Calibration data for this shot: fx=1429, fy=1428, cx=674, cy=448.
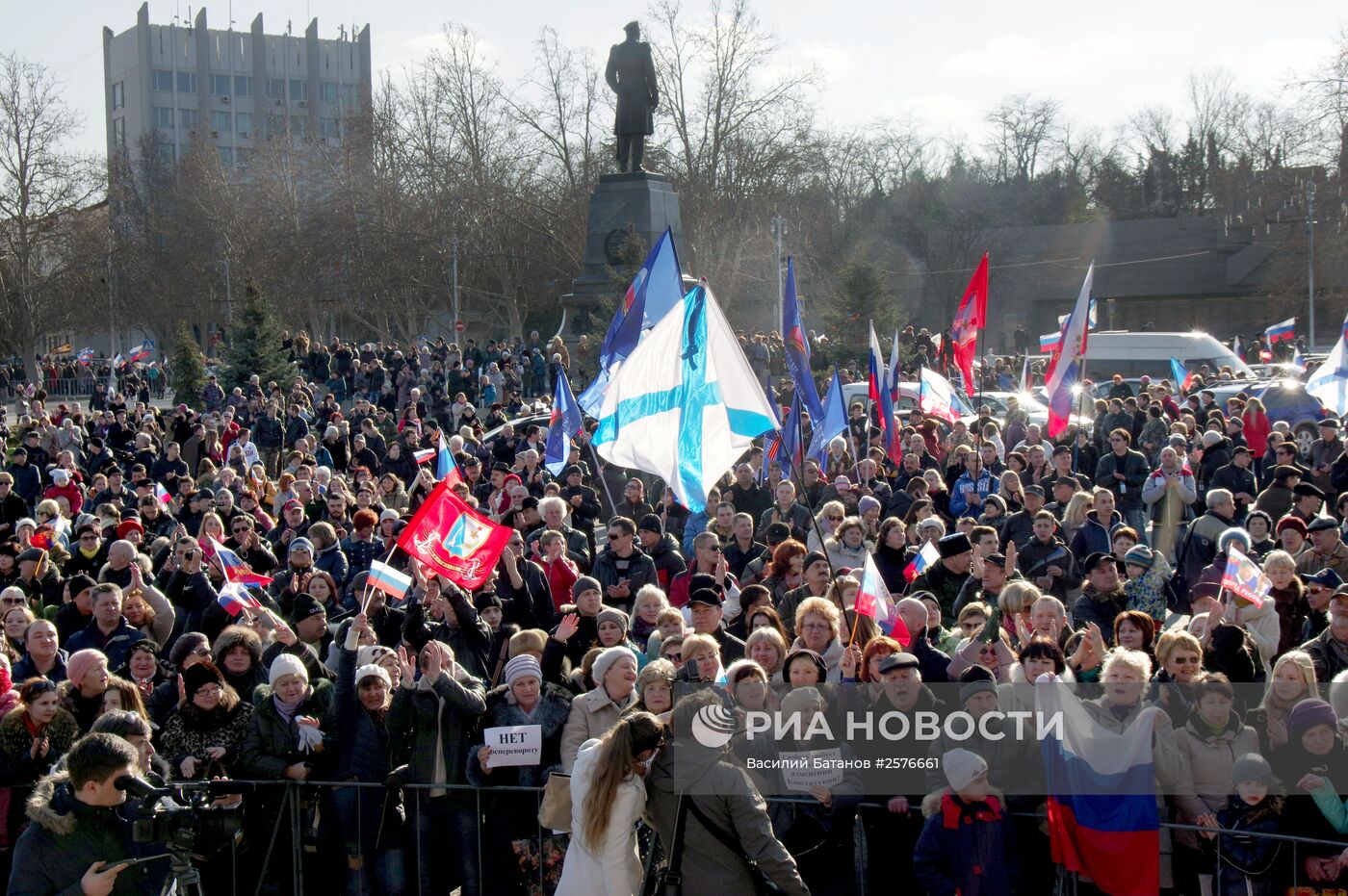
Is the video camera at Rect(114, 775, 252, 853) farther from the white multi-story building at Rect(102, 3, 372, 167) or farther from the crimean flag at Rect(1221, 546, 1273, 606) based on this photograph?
the white multi-story building at Rect(102, 3, 372, 167)

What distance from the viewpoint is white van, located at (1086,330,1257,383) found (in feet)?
101

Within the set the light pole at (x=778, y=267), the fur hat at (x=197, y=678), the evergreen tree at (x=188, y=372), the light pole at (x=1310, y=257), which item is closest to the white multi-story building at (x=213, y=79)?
the light pole at (x=778, y=267)

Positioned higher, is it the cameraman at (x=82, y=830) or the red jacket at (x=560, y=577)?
the red jacket at (x=560, y=577)

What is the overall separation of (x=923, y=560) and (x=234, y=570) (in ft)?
16.1

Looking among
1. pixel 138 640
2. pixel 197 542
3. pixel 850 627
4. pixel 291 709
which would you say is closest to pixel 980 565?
pixel 850 627

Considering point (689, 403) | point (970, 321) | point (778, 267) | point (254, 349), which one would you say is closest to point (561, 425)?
point (970, 321)

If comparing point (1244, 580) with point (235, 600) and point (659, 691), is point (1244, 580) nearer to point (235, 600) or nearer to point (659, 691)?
point (659, 691)

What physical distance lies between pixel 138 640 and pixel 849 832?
4315mm

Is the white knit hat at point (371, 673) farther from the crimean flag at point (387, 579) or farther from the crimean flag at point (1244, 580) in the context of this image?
the crimean flag at point (1244, 580)

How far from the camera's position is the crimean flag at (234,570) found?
10.1 metres

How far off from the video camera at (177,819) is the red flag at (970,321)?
38.0ft

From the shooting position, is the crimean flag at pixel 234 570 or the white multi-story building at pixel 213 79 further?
the white multi-story building at pixel 213 79

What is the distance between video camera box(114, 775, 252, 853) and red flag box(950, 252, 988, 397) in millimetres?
11575

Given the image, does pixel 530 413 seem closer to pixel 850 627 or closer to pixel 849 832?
pixel 850 627
